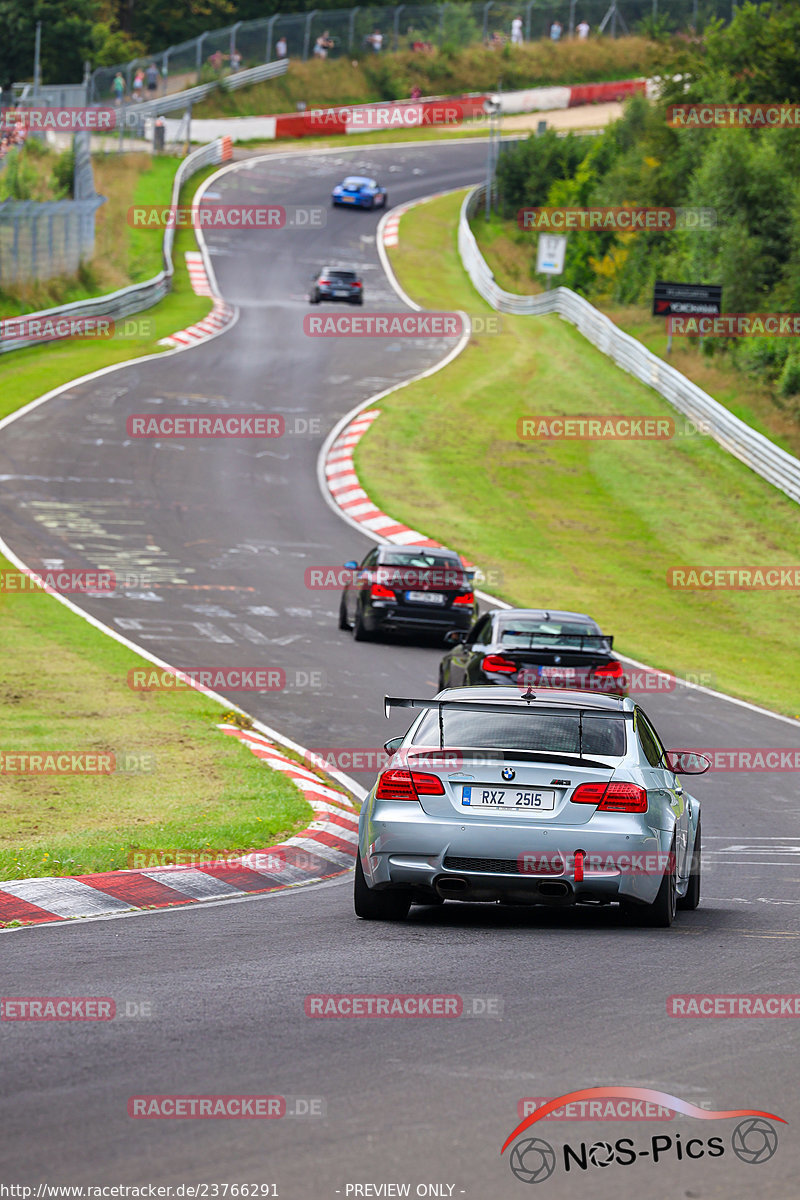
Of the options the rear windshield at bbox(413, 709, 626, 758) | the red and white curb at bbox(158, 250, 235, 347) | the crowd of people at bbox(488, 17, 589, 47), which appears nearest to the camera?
the rear windshield at bbox(413, 709, 626, 758)

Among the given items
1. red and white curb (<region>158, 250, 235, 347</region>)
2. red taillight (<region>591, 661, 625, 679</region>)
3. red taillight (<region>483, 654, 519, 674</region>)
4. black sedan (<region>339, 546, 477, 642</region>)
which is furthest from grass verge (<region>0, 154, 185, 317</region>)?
red taillight (<region>591, 661, 625, 679</region>)

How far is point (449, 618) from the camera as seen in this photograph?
23.4 metres

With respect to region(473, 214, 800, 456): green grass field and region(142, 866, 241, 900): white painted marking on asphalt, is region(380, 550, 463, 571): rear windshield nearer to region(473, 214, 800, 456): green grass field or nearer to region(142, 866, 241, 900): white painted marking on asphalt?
region(142, 866, 241, 900): white painted marking on asphalt

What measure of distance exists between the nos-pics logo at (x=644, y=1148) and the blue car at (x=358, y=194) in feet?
233

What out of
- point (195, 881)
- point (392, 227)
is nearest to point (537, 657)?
point (195, 881)

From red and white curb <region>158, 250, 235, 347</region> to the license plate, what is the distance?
130 ft

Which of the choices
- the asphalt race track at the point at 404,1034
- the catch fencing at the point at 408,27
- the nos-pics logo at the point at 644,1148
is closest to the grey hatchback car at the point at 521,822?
the asphalt race track at the point at 404,1034

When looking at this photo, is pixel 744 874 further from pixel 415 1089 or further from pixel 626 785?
pixel 415 1089

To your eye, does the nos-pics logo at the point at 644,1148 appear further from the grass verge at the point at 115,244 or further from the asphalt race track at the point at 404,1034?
the grass verge at the point at 115,244

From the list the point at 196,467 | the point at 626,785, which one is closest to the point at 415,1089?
the point at 626,785

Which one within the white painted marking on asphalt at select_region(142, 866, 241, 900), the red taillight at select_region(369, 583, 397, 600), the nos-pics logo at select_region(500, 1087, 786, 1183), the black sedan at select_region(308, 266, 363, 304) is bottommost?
the white painted marking on asphalt at select_region(142, 866, 241, 900)

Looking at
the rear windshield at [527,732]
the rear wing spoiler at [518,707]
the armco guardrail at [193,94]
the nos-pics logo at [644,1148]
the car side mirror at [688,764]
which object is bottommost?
the nos-pics logo at [644,1148]

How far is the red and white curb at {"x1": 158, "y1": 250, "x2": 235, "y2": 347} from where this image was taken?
1891 inches

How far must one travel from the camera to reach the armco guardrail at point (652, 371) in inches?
1448
